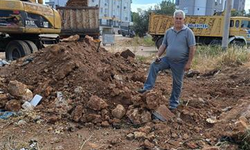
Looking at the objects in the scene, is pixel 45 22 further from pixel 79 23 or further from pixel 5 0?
pixel 79 23

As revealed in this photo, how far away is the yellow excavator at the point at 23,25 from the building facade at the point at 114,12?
5445 centimetres

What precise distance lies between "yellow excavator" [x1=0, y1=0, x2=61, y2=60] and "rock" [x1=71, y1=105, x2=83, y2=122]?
548 centimetres

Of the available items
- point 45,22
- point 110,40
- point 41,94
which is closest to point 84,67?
point 41,94

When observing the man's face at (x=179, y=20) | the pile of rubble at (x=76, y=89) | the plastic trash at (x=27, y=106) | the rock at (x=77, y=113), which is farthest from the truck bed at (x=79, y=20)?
the rock at (x=77, y=113)

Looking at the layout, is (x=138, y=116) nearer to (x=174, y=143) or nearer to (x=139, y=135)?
(x=139, y=135)

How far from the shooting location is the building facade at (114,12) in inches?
2635

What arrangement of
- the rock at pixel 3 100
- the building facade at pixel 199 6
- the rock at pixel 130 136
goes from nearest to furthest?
the rock at pixel 130 136 → the rock at pixel 3 100 → the building facade at pixel 199 6

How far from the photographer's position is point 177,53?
439 cm

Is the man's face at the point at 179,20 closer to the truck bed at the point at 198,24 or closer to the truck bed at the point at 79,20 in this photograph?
the truck bed at the point at 79,20

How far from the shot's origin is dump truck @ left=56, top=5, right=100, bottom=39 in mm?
12367

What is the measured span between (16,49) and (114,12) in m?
65.4

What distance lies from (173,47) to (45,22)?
648cm

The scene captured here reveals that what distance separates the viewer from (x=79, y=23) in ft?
41.0

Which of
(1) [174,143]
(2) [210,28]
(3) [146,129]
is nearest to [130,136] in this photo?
(3) [146,129]
